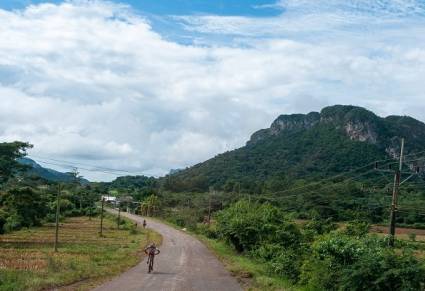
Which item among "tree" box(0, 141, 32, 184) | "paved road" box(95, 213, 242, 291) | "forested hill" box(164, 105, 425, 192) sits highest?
"forested hill" box(164, 105, 425, 192)

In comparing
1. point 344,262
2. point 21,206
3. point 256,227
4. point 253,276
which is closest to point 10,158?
point 21,206

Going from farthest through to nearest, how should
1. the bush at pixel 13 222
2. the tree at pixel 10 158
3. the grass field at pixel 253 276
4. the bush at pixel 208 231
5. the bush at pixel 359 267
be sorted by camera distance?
the bush at pixel 208 231, the bush at pixel 13 222, the tree at pixel 10 158, the grass field at pixel 253 276, the bush at pixel 359 267

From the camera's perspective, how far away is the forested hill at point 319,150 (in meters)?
118

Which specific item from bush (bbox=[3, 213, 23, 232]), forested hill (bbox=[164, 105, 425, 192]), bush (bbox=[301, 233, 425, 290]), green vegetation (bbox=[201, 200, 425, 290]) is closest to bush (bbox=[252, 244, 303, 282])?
green vegetation (bbox=[201, 200, 425, 290])

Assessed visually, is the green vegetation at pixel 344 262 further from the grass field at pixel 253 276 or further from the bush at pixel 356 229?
the grass field at pixel 253 276

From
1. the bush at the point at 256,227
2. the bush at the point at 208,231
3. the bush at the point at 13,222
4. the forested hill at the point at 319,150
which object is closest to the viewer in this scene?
the bush at the point at 256,227

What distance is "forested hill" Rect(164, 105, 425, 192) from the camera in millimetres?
118000

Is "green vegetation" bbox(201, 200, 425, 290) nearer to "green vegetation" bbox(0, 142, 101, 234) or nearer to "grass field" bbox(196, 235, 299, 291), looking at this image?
"grass field" bbox(196, 235, 299, 291)

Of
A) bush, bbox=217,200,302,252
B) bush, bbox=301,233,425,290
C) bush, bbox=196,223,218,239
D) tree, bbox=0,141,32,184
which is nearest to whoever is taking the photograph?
bush, bbox=301,233,425,290

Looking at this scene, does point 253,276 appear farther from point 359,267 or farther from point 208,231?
point 208,231

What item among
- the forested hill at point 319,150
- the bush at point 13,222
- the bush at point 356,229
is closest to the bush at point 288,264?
the bush at point 356,229

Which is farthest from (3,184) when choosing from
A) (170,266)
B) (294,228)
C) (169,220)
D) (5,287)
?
(169,220)

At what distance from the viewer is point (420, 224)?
238ft

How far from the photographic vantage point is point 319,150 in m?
127
